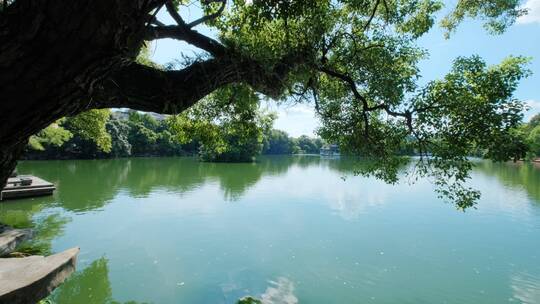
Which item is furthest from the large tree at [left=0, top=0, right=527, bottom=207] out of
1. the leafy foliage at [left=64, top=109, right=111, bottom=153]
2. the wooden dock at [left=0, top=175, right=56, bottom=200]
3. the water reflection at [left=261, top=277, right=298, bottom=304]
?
the wooden dock at [left=0, top=175, right=56, bottom=200]

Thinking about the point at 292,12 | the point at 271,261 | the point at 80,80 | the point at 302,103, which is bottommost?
the point at 271,261

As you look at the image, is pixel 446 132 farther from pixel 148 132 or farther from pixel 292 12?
pixel 148 132

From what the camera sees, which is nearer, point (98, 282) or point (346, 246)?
point (98, 282)

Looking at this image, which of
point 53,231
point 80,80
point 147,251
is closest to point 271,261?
point 147,251

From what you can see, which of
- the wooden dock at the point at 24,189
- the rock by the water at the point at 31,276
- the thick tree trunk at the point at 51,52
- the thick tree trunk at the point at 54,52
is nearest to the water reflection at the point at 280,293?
the rock by the water at the point at 31,276

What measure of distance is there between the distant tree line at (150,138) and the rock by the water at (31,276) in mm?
1133

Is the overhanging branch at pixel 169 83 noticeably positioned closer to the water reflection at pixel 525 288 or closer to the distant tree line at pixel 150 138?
the distant tree line at pixel 150 138

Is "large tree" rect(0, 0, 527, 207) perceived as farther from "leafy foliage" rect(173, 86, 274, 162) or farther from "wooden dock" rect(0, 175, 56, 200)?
"wooden dock" rect(0, 175, 56, 200)

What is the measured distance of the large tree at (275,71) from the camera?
1.46 m

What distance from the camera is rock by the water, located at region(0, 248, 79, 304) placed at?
2.13 meters

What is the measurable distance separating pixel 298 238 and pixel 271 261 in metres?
2.89

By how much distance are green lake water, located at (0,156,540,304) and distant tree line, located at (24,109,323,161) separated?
11.7 ft

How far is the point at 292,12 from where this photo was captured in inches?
145

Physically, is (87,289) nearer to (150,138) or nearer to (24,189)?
(24,189)
